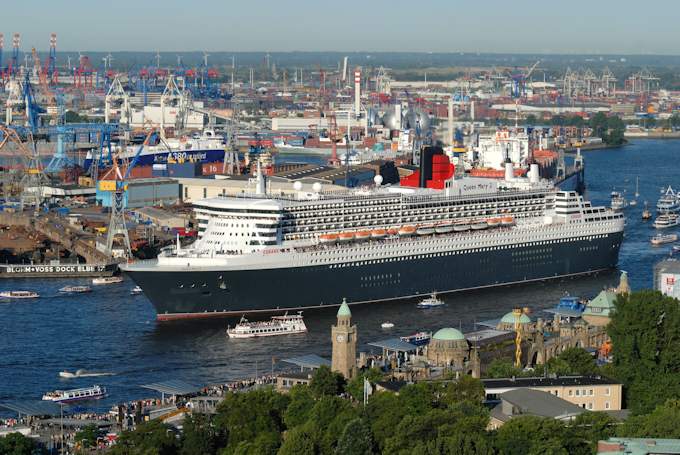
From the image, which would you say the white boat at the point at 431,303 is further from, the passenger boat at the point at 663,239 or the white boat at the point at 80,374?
the passenger boat at the point at 663,239

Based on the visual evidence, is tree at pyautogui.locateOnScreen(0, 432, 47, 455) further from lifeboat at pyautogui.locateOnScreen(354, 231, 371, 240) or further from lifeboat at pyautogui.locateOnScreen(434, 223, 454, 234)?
lifeboat at pyautogui.locateOnScreen(434, 223, 454, 234)

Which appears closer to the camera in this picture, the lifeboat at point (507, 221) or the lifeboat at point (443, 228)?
the lifeboat at point (443, 228)

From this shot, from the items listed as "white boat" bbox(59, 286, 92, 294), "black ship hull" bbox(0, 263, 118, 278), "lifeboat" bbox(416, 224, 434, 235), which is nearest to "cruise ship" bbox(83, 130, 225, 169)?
"black ship hull" bbox(0, 263, 118, 278)

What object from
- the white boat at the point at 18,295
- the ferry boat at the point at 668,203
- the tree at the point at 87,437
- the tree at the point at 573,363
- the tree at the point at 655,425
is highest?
the tree at the point at 655,425

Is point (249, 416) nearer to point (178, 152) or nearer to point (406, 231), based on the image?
point (406, 231)

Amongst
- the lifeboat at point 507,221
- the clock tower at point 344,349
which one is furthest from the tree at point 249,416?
the lifeboat at point 507,221

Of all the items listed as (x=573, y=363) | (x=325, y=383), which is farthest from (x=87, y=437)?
(x=573, y=363)

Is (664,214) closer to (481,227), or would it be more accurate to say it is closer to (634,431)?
(481,227)
